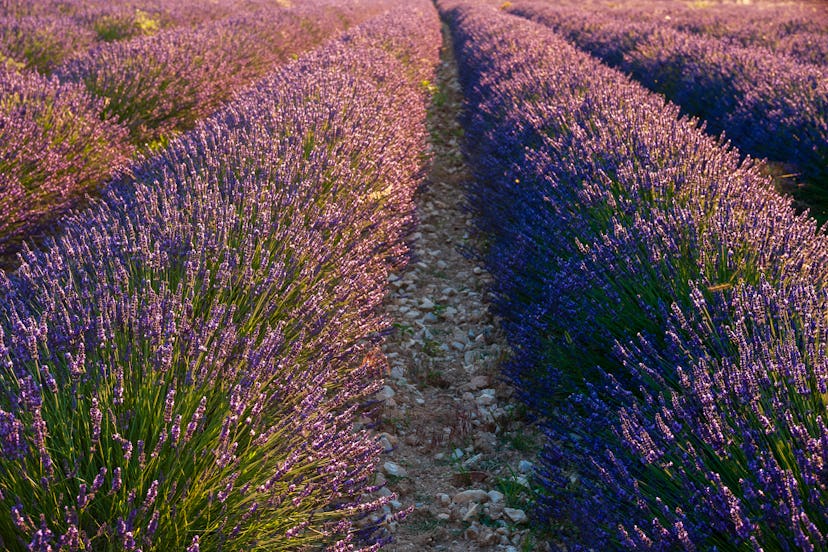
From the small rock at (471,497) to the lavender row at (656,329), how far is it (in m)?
0.27

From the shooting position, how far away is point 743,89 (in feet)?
20.4

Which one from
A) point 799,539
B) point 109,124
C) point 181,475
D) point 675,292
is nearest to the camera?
point 799,539

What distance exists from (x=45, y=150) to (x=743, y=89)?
581cm

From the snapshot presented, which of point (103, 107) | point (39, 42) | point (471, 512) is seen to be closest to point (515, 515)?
point (471, 512)

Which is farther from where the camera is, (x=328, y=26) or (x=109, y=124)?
(x=328, y=26)

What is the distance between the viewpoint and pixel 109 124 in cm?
596

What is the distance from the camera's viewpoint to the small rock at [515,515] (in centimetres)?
251

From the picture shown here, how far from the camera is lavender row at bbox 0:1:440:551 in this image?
169 centimetres

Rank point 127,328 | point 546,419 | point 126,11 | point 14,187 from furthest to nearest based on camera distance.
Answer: point 126,11 → point 14,187 → point 546,419 → point 127,328

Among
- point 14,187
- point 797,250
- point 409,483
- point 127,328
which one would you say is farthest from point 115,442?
point 14,187

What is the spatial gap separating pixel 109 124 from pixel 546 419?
4.81 m

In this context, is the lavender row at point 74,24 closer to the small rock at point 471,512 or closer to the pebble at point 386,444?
the pebble at point 386,444

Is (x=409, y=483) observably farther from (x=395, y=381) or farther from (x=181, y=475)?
(x=181, y=475)

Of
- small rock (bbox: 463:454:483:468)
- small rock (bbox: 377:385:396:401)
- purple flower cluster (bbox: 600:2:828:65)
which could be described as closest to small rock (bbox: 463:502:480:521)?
small rock (bbox: 463:454:483:468)
